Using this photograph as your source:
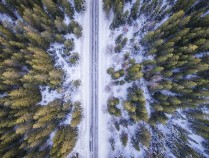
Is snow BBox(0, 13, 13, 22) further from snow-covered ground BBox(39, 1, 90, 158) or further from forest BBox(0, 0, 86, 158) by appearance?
snow-covered ground BBox(39, 1, 90, 158)

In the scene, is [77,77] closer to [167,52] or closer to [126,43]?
[126,43]

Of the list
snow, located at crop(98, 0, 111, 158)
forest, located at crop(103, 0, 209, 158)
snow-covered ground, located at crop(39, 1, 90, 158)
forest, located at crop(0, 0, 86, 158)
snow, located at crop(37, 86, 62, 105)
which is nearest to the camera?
forest, located at crop(0, 0, 86, 158)

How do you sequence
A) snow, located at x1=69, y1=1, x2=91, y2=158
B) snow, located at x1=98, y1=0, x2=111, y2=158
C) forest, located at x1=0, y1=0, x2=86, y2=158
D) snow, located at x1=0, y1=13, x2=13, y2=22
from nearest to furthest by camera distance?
1. forest, located at x1=0, y1=0, x2=86, y2=158
2. snow, located at x1=69, y1=1, x2=91, y2=158
3. snow, located at x1=98, y1=0, x2=111, y2=158
4. snow, located at x1=0, y1=13, x2=13, y2=22

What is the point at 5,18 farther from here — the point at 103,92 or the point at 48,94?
the point at 103,92

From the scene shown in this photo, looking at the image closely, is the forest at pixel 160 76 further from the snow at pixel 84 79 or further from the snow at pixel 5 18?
the snow at pixel 5 18

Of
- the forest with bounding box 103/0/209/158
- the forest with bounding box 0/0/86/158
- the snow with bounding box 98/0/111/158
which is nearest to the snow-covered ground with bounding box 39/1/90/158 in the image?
the forest with bounding box 0/0/86/158
